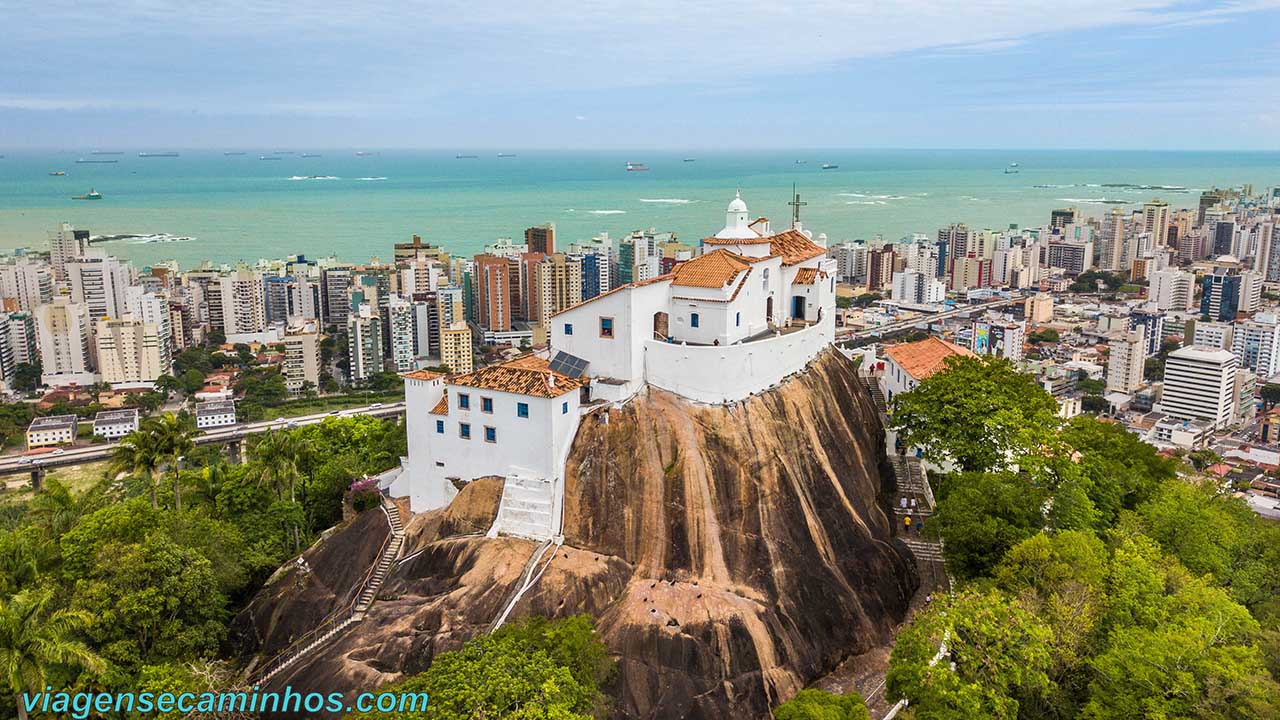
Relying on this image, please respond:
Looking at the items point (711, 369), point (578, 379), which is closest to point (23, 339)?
point (578, 379)

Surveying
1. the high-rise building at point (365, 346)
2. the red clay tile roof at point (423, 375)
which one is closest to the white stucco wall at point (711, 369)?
the red clay tile roof at point (423, 375)

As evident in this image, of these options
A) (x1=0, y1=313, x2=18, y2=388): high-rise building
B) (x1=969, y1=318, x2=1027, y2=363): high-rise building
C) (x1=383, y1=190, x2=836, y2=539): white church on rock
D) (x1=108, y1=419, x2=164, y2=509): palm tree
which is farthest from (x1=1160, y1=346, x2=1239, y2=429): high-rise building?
(x1=0, y1=313, x2=18, y2=388): high-rise building

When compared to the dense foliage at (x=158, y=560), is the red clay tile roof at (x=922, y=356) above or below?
above

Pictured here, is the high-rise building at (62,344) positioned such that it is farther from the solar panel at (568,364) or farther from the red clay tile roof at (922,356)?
the red clay tile roof at (922,356)

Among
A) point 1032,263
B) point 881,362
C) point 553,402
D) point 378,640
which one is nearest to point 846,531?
point 553,402

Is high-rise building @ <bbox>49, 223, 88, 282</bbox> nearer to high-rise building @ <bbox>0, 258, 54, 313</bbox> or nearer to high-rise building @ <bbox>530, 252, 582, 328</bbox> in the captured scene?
high-rise building @ <bbox>0, 258, 54, 313</bbox>

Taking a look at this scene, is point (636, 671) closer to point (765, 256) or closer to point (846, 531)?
point (846, 531)
